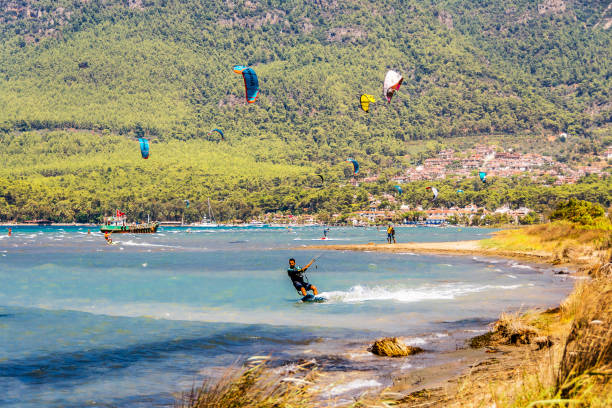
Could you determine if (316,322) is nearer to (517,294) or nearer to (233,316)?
(233,316)

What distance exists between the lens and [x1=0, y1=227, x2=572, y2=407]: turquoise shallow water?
55.3 feet

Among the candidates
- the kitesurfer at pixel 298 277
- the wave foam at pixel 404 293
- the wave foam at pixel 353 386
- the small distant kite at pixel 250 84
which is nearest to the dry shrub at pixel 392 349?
the wave foam at pixel 353 386

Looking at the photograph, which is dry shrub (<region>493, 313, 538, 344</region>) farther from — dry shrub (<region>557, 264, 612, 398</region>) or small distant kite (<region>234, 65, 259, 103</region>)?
small distant kite (<region>234, 65, 259, 103</region>)

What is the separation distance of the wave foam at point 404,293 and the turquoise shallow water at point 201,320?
0.06m

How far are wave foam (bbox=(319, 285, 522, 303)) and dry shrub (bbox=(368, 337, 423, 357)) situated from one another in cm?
1385

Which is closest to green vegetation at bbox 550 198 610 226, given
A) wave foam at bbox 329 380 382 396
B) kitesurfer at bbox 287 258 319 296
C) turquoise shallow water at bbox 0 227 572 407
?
turquoise shallow water at bbox 0 227 572 407

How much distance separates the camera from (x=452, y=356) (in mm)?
16984

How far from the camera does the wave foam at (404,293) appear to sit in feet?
107

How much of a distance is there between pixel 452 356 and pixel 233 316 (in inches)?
515

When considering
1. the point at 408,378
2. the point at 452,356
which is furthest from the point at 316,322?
the point at 408,378

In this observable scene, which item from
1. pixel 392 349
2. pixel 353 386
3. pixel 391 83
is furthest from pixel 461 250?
pixel 353 386

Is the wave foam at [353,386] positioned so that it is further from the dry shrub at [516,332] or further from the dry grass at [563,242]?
the dry grass at [563,242]

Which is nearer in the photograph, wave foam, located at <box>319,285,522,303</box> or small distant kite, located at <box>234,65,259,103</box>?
wave foam, located at <box>319,285,522,303</box>

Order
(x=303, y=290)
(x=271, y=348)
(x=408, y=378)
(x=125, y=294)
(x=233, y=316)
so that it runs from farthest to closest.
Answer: (x=125, y=294), (x=303, y=290), (x=233, y=316), (x=271, y=348), (x=408, y=378)
